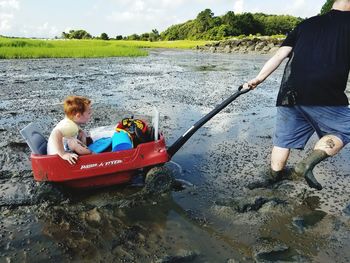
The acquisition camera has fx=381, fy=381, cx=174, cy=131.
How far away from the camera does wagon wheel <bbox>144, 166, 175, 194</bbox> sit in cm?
407

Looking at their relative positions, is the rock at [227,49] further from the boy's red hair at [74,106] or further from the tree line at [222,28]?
the boy's red hair at [74,106]

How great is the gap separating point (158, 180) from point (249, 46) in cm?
4286

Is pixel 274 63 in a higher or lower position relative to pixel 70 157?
higher

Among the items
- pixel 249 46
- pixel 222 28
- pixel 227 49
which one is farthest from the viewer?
pixel 222 28

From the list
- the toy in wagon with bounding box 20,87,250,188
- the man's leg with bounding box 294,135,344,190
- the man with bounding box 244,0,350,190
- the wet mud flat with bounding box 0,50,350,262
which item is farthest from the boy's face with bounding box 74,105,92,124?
the man's leg with bounding box 294,135,344,190

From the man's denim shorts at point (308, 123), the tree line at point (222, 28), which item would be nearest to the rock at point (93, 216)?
the man's denim shorts at point (308, 123)

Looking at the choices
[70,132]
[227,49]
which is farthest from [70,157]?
[227,49]

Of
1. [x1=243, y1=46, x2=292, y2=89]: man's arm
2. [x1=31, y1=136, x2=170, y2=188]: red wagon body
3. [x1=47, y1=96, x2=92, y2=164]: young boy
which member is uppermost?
[x1=243, y1=46, x2=292, y2=89]: man's arm

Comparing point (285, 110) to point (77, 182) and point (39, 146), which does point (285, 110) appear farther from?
point (39, 146)

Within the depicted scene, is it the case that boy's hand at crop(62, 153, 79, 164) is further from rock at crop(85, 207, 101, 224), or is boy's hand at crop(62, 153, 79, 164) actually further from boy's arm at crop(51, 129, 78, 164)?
rock at crop(85, 207, 101, 224)

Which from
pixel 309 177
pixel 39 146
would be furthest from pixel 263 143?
pixel 39 146

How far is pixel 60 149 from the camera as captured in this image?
12.3 feet

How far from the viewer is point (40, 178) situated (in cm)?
377

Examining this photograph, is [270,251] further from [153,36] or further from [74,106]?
[153,36]
